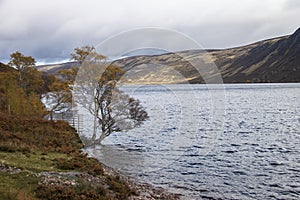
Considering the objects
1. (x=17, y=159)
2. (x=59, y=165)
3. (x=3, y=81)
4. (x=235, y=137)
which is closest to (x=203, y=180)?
(x=59, y=165)

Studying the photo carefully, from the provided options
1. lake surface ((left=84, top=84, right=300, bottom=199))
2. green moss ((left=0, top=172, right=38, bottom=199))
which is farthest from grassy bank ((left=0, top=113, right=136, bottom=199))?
lake surface ((left=84, top=84, right=300, bottom=199))

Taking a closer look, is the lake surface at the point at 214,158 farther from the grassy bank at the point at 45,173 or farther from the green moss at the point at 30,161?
the green moss at the point at 30,161

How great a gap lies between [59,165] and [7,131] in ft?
37.7

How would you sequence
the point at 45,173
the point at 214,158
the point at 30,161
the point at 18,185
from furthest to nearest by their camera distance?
1. the point at 214,158
2. the point at 30,161
3. the point at 45,173
4. the point at 18,185

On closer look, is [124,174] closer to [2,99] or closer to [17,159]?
[17,159]

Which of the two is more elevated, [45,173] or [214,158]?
[45,173]

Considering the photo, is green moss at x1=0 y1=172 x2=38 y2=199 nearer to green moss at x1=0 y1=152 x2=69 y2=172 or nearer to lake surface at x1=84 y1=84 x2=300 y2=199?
green moss at x1=0 y1=152 x2=69 y2=172

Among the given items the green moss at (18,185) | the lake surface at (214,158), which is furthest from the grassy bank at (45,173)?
the lake surface at (214,158)

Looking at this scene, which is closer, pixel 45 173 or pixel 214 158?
pixel 45 173

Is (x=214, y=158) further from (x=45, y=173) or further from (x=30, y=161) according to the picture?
(x=45, y=173)

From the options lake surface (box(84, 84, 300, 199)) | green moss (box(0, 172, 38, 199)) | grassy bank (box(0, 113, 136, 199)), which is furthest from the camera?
lake surface (box(84, 84, 300, 199))

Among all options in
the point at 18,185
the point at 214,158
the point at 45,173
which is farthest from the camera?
the point at 214,158

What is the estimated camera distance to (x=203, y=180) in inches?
1008

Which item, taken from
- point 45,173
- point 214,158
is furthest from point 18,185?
point 214,158
